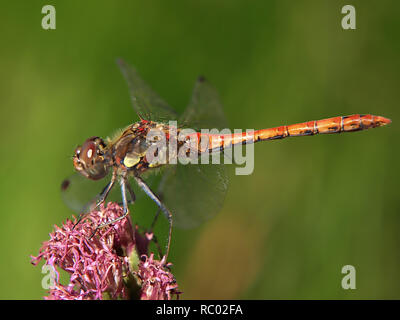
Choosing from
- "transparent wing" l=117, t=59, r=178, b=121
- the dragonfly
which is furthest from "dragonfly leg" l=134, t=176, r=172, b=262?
"transparent wing" l=117, t=59, r=178, b=121

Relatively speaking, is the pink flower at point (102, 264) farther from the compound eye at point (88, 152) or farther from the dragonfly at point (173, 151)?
the compound eye at point (88, 152)

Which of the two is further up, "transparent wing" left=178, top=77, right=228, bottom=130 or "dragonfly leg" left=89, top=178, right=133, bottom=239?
"transparent wing" left=178, top=77, right=228, bottom=130

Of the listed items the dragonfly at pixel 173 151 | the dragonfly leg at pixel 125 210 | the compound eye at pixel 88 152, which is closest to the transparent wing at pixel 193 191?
the dragonfly at pixel 173 151

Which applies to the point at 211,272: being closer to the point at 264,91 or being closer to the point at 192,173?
the point at 192,173

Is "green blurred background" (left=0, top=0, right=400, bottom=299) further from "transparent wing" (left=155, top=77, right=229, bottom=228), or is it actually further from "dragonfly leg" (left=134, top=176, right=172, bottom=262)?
"dragonfly leg" (left=134, top=176, right=172, bottom=262)

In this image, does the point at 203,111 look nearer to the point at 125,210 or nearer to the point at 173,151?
the point at 173,151

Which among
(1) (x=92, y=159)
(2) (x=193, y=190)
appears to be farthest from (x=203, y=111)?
(1) (x=92, y=159)
